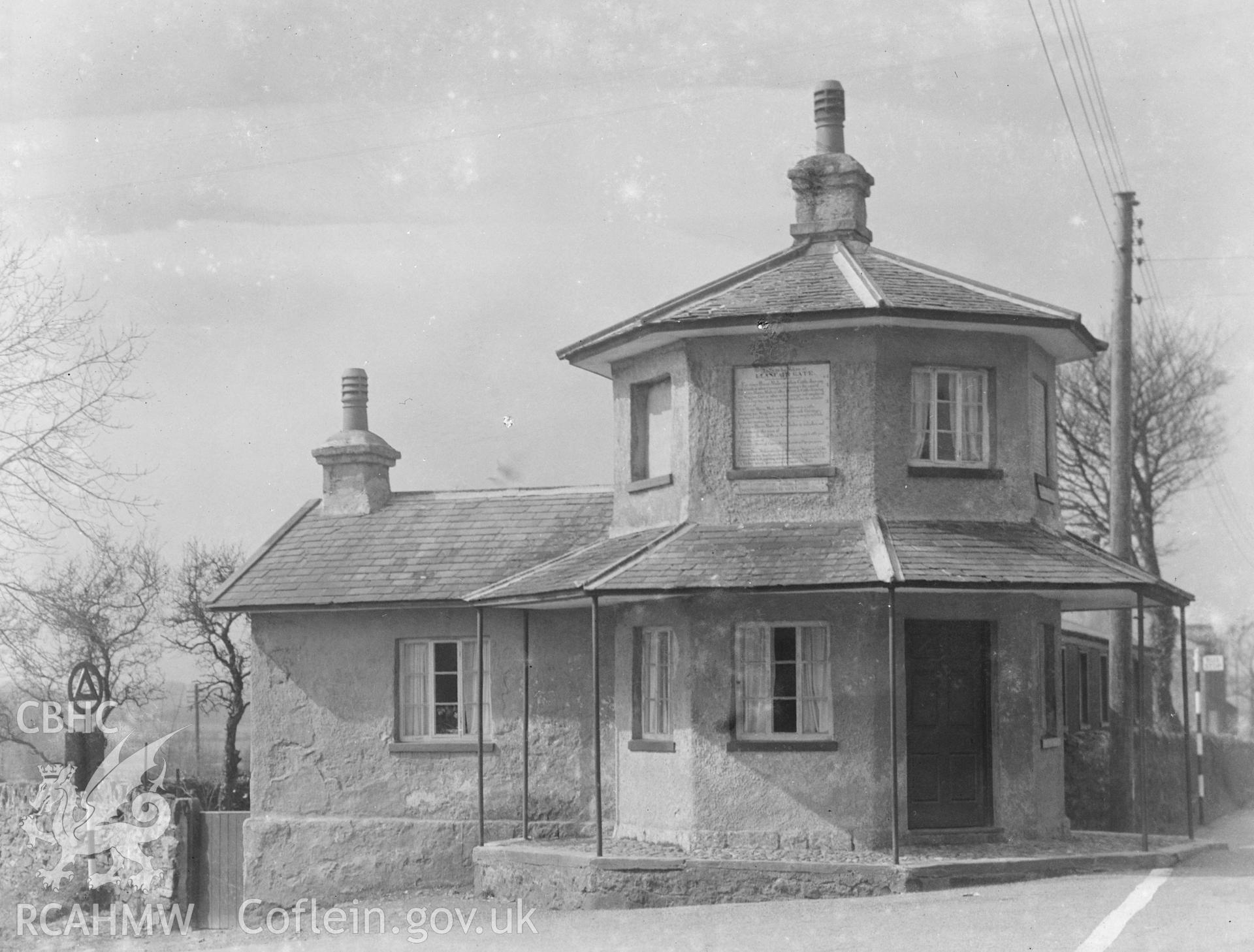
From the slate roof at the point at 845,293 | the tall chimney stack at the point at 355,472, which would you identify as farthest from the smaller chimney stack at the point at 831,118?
the tall chimney stack at the point at 355,472

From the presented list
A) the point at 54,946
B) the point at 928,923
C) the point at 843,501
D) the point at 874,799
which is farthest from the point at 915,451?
the point at 54,946

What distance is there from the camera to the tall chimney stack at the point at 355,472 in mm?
23625

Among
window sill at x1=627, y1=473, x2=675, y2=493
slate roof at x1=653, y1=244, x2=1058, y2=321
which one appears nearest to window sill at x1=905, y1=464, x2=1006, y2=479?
slate roof at x1=653, y1=244, x2=1058, y2=321

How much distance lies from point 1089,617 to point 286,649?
1557 inches

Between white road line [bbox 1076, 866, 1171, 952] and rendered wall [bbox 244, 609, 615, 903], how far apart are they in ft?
21.7

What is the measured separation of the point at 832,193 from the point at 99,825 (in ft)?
42.6

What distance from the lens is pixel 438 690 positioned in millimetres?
21406

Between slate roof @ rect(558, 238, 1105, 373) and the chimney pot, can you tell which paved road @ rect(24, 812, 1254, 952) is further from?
the chimney pot

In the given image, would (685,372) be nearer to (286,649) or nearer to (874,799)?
(874,799)

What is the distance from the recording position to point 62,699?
30.1 m

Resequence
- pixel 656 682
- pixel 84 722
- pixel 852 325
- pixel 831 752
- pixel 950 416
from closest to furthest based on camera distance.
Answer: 1. pixel 831 752
2. pixel 852 325
3. pixel 950 416
4. pixel 656 682
5. pixel 84 722

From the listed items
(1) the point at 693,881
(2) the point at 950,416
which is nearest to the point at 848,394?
(2) the point at 950,416

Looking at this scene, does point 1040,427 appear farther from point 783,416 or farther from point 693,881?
point 693,881

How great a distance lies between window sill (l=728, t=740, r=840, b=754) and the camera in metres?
17.5
